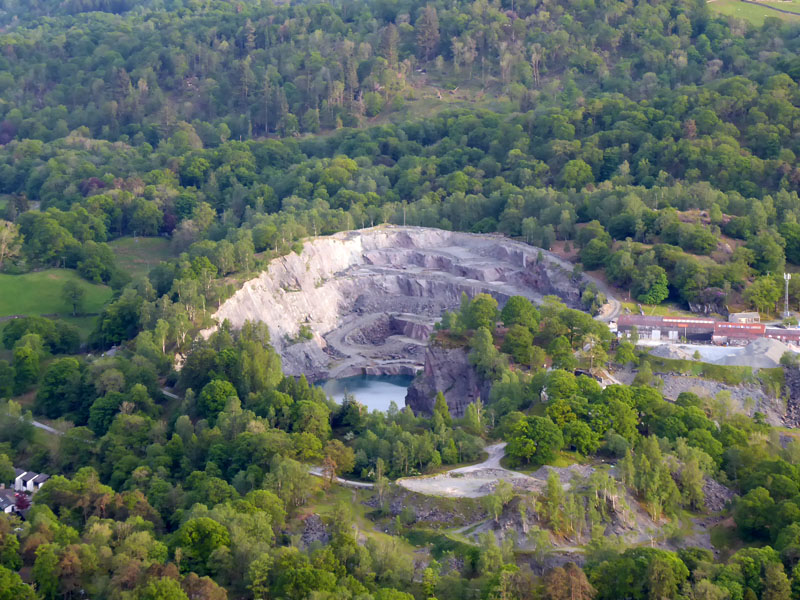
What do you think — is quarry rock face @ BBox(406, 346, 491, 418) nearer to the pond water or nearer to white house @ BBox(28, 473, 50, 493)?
the pond water

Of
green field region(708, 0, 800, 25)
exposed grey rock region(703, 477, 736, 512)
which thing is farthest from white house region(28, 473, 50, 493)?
green field region(708, 0, 800, 25)

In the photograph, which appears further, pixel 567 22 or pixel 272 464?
pixel 567 22

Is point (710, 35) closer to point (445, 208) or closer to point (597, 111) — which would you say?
point (597, 111)

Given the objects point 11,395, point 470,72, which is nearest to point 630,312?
point 11,395

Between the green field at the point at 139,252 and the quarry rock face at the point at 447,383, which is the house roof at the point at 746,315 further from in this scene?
the green field at the point at 139,252

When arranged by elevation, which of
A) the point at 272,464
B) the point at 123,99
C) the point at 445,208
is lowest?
the point at 123,99

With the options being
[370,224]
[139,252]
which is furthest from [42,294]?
[370,224]

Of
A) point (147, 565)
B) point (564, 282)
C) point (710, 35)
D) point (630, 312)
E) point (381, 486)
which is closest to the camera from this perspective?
point (147, 565)
